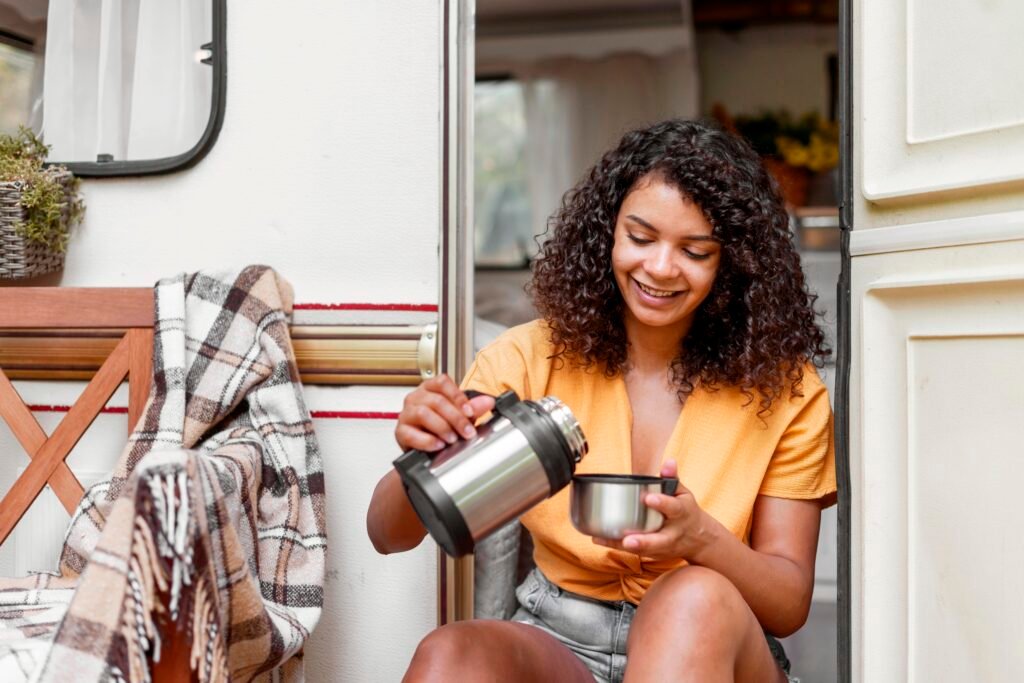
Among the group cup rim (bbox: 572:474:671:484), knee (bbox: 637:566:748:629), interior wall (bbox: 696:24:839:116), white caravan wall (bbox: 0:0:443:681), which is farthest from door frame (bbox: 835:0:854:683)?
interior wall (bbox: 696:24:839:116)

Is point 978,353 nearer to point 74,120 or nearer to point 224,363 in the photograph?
point 224,363

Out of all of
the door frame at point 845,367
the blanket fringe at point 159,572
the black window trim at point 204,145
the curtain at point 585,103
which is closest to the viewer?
the blanket fringe at point 159,572

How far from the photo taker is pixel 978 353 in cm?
115

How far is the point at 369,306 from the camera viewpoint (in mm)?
1649

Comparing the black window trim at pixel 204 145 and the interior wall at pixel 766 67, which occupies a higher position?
the interior wall at pixel 766 67

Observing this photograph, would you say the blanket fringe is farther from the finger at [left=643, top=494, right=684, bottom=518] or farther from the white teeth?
the white teeth

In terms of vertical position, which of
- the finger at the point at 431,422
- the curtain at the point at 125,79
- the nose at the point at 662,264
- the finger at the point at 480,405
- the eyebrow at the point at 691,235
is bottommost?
the finger at the point at 431,422

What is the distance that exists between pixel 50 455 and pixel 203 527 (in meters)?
0.67

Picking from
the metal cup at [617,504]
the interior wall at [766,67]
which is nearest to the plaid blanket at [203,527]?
the metal cup at [617,504]

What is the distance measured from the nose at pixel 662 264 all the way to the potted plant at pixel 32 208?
3.38 ft

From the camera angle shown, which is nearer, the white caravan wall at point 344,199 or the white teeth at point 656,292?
the white teeth at point 656,292

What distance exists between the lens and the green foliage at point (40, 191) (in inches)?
63.1

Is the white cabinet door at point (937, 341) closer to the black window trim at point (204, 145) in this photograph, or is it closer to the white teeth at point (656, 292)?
the white teeth at point (656, 292)

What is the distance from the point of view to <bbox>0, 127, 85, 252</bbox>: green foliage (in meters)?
1.60
